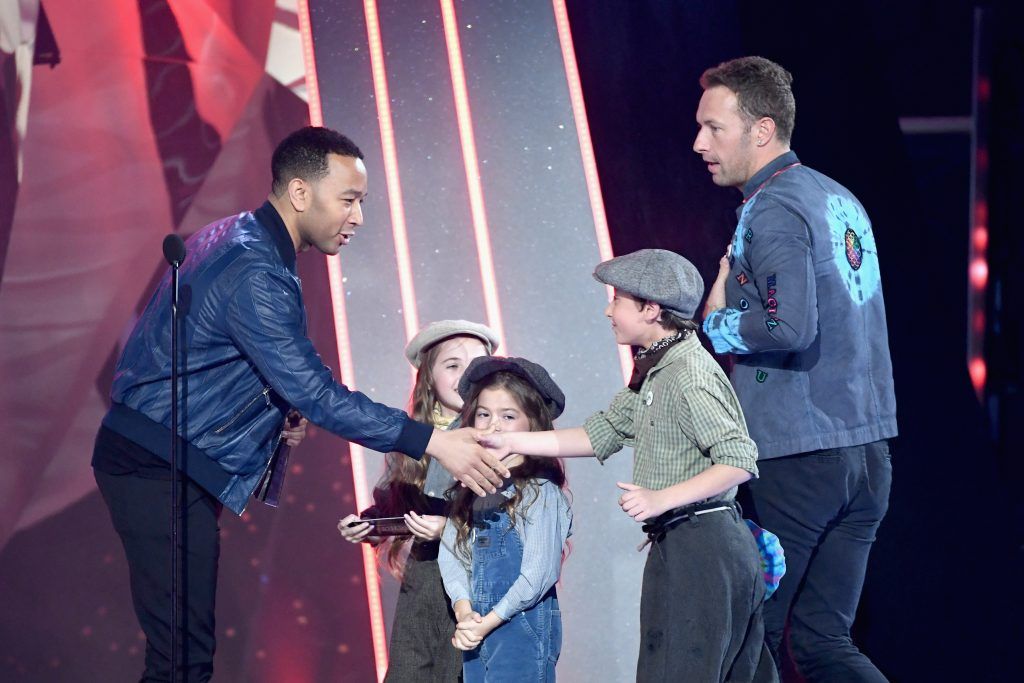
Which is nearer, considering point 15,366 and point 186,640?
point 186,640

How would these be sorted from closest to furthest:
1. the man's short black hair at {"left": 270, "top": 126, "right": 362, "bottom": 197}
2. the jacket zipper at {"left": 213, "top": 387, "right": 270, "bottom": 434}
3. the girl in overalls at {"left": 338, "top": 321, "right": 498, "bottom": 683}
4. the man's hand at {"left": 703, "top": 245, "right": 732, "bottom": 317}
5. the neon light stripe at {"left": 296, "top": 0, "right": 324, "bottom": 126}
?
the jacket zipper at {"left": 213, "top": 387, "right": 270, "bottom": 434}
the man's hand at {"left": 703, "top": 245, "right": 732, "bottom": 317}
the man's short black hair at {"left": 270, "top": 126, "right": 362, "bottom": 197}
the girl in overalls at {"left": 338, "top": 321, "right": 498, "bottom": 683}
the neon light stripe at {"left": 296, "top": 0, "right": 324, "bottom": 126}

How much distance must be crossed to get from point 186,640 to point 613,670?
5.30 ft

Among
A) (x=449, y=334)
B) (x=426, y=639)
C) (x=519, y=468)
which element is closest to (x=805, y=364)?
(x=519, y=468)

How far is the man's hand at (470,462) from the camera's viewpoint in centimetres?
271

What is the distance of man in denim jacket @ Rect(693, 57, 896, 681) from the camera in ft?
8.70

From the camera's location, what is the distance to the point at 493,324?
3879 mm

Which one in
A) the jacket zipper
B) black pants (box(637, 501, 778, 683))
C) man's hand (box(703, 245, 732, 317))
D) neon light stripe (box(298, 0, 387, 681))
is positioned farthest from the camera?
neon light stripe (box(298, 0, 387, 681))

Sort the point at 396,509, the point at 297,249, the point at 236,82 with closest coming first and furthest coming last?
the point at 297,249 < the point at 396,509 < the point at 236,82

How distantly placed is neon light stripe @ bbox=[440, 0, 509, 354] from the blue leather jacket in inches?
44.5

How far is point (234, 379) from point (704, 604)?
1.27 m

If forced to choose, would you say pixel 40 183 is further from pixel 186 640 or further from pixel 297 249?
pixel 186 640

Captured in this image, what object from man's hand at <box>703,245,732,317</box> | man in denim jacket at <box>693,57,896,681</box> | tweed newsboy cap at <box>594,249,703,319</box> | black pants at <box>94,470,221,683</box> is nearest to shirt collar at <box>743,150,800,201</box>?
man in denim jacket at <box>693,57,896,681</box>

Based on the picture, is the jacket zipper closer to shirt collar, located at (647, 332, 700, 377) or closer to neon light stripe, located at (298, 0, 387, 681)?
shirt collar, located at (647, 332, 700, 377)

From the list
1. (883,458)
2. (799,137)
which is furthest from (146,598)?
(799,137)
